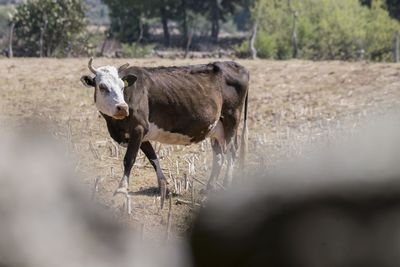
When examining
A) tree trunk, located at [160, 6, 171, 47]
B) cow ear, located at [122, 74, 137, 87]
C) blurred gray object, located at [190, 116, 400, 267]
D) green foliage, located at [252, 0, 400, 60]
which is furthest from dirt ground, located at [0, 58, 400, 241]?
tree trunk, located at [160, 6, 171, 47]

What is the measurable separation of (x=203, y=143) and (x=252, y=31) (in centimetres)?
1858

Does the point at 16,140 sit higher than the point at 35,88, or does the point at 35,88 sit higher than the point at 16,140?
the point at 16,140

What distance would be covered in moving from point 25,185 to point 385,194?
0.72 meters

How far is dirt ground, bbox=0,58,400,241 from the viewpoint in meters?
5.34

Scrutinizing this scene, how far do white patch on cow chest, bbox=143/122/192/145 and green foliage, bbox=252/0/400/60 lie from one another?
20.1 m

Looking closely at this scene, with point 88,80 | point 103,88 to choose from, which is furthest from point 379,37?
point 103,88

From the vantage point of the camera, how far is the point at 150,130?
5.40 meters

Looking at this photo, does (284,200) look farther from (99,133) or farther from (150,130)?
(99,133)

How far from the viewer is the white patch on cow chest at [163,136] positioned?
5.41m

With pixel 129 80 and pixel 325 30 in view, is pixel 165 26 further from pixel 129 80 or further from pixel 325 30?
pixel 129 80

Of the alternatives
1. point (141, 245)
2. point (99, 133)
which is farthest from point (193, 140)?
point (141, 245)

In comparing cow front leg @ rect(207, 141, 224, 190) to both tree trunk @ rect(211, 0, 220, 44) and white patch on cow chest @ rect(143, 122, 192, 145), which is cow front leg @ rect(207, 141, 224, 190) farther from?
tree trunk @ rect(211, 0, 220, 44)

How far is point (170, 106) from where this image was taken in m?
5.54

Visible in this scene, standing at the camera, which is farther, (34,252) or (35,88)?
(35,88)
